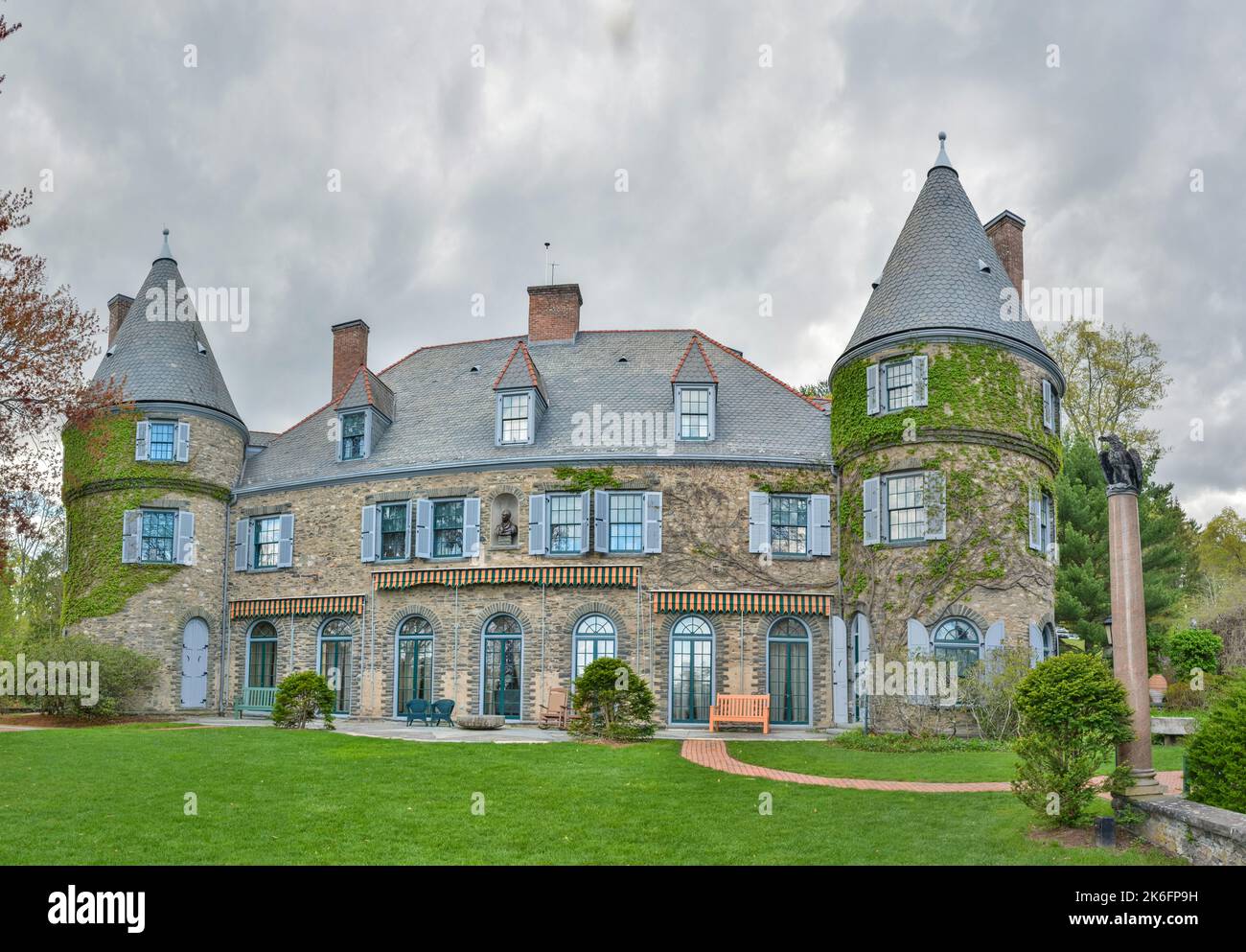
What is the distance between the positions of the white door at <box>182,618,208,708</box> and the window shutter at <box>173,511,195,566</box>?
5.64ft

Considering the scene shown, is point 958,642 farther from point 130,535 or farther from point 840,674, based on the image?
point 130,535

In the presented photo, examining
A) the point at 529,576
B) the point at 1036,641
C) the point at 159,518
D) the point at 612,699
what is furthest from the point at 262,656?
the point at 1036,641

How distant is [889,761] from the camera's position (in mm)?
17266

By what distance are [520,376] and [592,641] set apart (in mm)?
7350

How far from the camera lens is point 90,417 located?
55.6 feet

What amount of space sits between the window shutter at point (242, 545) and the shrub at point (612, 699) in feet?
42.5

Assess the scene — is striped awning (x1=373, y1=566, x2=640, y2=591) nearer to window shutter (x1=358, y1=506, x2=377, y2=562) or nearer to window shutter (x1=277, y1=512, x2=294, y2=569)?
window shutter (x1=358, y1=506, x2=377, y2=562)

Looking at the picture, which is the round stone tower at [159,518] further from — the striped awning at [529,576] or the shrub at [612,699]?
the shrub at [612,699]

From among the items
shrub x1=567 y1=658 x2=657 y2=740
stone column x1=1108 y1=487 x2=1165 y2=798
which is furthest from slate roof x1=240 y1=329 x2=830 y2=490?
stone column x1=1108 y1=487 x2=1165 y2=798

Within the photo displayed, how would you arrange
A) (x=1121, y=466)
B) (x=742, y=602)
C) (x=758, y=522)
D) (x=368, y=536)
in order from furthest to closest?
1. (x=368, y=536)
2. (x=758, y=522)
3. (x=742, y=602)
4. (x=1121, y=466)

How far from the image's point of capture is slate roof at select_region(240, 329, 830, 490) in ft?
84.8
